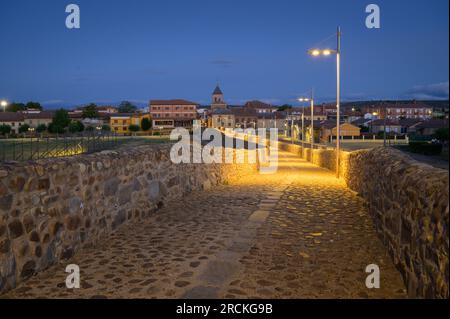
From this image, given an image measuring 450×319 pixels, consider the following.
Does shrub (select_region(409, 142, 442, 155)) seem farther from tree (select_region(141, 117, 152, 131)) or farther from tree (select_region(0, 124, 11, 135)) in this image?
tree (select_region(0, 124, 11, 135))

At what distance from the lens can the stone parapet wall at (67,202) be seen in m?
4.36

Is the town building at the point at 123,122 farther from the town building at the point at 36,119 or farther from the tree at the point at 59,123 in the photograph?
the town building at the point at 36,119

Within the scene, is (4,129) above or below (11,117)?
below

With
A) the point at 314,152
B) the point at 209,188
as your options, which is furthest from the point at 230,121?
the point at 209,188

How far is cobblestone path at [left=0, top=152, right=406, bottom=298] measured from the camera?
4.35 metres

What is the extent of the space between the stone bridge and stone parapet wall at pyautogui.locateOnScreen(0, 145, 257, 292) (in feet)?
0.05

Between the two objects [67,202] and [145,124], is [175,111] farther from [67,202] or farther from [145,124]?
[67,202]

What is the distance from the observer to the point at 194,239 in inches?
250

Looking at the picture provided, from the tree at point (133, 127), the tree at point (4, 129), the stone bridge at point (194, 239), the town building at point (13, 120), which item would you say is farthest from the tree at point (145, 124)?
the stone bridge at point (194, 239)

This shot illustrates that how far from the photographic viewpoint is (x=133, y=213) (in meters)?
7.41

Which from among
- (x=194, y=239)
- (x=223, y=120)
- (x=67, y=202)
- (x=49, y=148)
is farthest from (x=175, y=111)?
(x=67, y=202)

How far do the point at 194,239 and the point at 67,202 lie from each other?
79.0 inches

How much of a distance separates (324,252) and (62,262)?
3496mm
